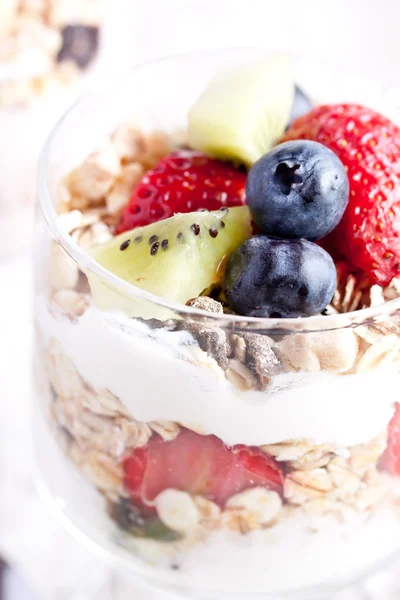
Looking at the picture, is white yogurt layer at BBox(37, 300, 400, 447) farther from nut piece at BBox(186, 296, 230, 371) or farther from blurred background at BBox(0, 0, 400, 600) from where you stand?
blurred background at BBox(0, 0, 400, 600)

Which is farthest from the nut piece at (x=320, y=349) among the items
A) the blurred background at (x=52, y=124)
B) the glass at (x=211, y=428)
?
the blurred background at (x=52, y=124)

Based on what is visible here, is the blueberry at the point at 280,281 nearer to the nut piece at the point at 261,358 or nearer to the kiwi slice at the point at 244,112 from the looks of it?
the nut piece at the point at 261,358

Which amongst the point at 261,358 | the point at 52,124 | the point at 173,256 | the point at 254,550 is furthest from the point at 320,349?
the point at 52,124

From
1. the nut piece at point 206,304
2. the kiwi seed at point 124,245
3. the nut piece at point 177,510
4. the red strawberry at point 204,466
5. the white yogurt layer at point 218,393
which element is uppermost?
the kiwi seed at point 124,245

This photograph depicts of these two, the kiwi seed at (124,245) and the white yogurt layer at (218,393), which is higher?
the kiwi seed at (124,245)

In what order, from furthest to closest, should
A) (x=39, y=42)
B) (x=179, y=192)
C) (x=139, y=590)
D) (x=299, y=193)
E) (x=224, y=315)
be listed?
(x=39, y=42) → (x=139, y=590) → (x=179, y=192) → (x=299, y=193) → (x=224, y=315)

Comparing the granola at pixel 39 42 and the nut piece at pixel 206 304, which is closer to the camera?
the nut piece at pixel 206 304

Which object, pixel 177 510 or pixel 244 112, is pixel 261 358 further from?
pixel 244 112
